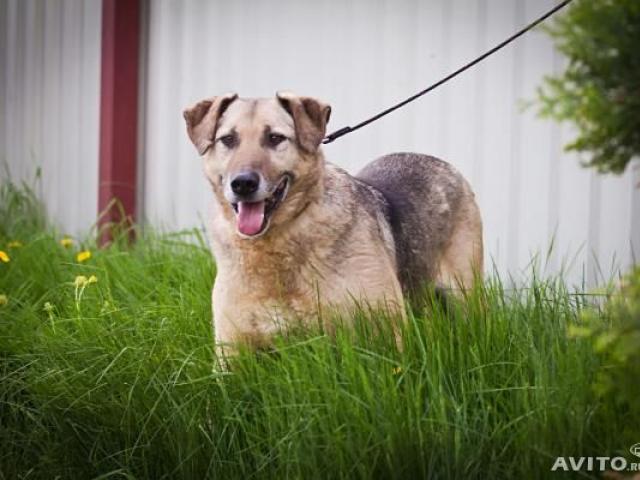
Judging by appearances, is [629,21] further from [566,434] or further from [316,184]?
[316,184]

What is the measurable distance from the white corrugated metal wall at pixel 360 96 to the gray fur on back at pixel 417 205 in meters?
0.54

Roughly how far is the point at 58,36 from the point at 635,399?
301 inches

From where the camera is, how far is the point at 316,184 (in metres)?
4.09

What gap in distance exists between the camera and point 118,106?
24.6 feet

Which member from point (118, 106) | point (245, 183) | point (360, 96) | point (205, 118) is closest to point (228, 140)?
point (205, 118)

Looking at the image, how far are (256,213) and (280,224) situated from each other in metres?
0.19

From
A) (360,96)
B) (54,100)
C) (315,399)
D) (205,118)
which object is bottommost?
(315,399)

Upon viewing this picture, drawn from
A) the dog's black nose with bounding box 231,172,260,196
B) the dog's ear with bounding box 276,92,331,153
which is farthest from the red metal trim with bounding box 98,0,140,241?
the dog's black nose with bounding box 231,172,260,196

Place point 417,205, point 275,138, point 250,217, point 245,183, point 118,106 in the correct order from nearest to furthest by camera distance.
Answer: point 245,183 → point 250,217 → point 275,138 → point 417,205 → point 118,106

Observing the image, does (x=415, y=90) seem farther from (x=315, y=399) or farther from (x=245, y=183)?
(x=315, y=399)

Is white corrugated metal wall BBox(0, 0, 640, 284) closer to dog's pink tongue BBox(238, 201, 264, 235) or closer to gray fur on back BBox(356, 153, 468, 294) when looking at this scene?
gray fur on back BBox(356, 153, 468, 294)

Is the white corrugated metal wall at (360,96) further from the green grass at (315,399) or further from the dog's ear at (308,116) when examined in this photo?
the dog's ear at (308,116)

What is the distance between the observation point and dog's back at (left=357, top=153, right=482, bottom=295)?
4648 millimetres

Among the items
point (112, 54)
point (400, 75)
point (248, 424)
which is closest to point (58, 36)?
point (112, 54)
